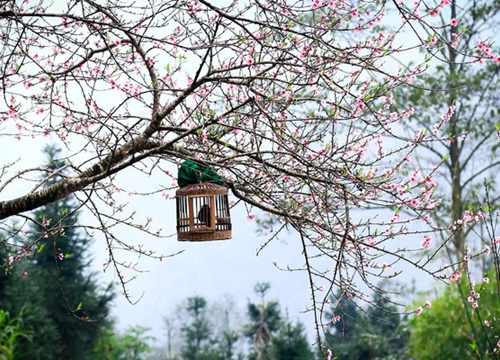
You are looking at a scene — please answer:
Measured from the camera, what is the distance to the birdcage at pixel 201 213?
2975mm

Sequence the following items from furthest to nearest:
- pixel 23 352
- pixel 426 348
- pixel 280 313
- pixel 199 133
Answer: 1. pixel 280 313
2. pixel 23 352
3. pixel 426 348
4. pixel 199 133

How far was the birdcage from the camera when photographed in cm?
297

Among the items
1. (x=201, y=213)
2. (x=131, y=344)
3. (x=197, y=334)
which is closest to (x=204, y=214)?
(x=201, y=213)

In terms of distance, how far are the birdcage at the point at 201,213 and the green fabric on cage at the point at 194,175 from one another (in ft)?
0.11

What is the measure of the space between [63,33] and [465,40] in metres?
6.49

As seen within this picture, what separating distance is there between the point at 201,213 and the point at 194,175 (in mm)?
193

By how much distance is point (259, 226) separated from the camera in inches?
332

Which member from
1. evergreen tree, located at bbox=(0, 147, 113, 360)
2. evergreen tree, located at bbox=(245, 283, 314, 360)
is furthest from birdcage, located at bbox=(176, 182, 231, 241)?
evergreen tree, located at bbox=(0, 147, 113, 360)

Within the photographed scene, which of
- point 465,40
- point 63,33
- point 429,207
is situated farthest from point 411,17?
point 465,40

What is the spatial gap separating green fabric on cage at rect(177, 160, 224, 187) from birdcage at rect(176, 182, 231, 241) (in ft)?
0.11

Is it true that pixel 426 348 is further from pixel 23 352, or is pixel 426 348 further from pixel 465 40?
pixel 23 352

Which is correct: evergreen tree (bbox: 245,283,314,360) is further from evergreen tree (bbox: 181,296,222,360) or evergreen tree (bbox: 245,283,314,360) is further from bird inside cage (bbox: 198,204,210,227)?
bird inside cage (bbox: 198,204,210,227)

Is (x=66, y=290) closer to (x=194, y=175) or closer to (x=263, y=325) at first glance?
(x=263, y=325)

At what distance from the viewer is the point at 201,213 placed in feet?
10.1
